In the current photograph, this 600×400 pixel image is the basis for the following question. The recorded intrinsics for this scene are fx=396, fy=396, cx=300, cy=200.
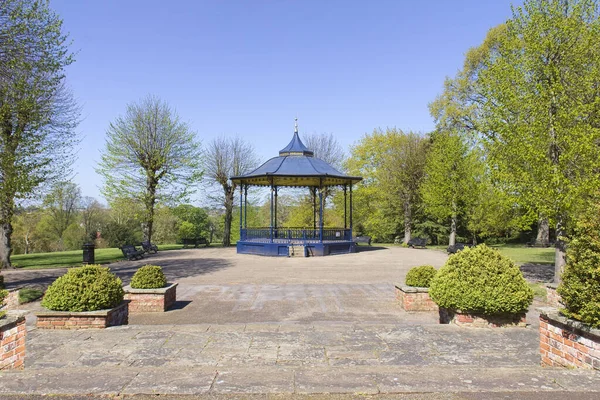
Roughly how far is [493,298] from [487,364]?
1.97 meters

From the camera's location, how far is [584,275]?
447 centimetres

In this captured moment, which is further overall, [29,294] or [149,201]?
[149,201]

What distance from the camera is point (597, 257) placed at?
4312mm

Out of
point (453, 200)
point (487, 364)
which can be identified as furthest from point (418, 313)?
point (453, 200)

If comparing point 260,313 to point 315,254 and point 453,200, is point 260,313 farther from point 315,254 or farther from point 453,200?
point 453,200

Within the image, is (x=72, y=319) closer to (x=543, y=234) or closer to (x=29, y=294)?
(x=29, y=294)

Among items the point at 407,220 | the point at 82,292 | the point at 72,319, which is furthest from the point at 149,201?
the point at 72,319

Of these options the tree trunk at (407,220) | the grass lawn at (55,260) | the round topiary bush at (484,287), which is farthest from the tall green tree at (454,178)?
the round topiary bush at (484,287)

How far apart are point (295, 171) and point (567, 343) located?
731 inches

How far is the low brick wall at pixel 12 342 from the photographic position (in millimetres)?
4395

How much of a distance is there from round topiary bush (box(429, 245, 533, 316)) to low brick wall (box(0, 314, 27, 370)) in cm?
606

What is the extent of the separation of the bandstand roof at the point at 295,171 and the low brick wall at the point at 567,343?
1734 centimetres

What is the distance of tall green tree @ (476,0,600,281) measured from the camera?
11.1 meters

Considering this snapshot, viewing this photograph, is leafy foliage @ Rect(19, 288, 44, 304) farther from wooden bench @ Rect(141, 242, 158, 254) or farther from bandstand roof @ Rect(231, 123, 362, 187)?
bandstand roof @ Rect(231, 123, 362, 187)
